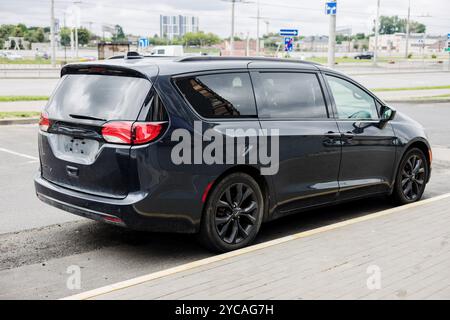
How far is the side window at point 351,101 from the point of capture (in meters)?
6.07

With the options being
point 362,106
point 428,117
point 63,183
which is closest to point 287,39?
point 428,117

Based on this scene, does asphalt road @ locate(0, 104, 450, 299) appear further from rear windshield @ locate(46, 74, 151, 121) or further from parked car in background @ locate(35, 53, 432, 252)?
rear windshield @ locate(46, 74, 151, 121)

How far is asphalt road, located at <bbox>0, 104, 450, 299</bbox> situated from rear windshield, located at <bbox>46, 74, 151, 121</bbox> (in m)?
1.18

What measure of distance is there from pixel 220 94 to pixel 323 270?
5.59 feet

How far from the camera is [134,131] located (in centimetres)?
455

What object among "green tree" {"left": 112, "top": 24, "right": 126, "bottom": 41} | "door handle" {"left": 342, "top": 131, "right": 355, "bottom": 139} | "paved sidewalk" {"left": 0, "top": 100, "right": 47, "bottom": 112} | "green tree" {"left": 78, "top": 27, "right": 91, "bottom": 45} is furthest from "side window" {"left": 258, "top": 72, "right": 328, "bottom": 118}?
"green tree" {"left": 78, "top": 27, "right": 91, "bottom": 45}

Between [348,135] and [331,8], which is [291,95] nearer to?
[348,135]

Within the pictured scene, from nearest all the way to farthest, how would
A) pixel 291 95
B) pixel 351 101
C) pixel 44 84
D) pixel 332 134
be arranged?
pixel 291 95
pixel 332 134
pixel 351 101
pixel 44 84

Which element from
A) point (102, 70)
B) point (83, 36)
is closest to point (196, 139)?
point (102, 70)
